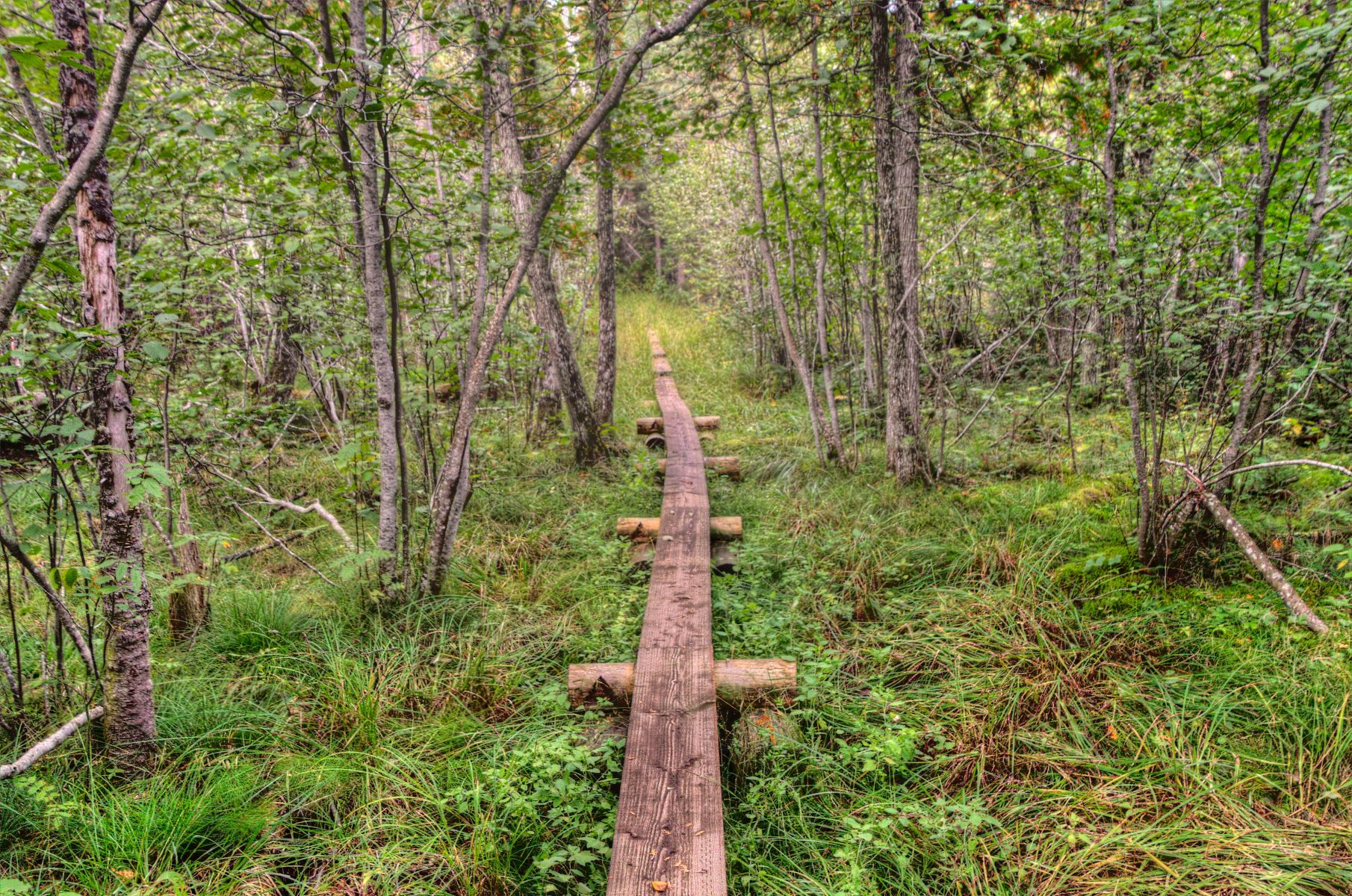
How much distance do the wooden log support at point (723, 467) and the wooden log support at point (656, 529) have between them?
152 centimetres

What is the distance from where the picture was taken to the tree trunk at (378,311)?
3051 millimetres

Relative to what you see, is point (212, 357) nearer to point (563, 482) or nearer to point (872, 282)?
point (563, 482)

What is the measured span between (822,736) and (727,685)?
0.48 meters

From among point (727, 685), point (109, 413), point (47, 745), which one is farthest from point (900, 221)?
point (47, 745)

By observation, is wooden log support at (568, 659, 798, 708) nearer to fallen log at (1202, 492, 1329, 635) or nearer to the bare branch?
the bare branch

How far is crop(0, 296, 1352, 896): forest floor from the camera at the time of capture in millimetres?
2088

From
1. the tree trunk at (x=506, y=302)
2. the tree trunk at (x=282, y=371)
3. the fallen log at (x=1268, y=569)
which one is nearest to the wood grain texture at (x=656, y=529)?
the tree trunk at (x=506, y=302)

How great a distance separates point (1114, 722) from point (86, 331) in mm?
3964

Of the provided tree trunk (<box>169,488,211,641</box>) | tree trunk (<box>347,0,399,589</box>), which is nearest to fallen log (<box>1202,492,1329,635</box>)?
tree trunk (<box>347,0,399,589</box>)

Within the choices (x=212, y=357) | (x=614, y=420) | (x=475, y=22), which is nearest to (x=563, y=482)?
(x=614, y=420)

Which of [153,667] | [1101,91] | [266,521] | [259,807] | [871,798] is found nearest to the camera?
[259,807]

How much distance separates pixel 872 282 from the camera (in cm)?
597

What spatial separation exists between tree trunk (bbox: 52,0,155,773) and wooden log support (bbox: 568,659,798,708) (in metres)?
1.70

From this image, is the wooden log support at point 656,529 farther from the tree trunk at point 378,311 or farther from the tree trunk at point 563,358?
the tree trunk at point 563,358
